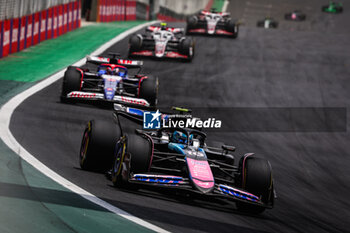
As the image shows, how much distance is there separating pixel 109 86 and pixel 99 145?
6.62 meters

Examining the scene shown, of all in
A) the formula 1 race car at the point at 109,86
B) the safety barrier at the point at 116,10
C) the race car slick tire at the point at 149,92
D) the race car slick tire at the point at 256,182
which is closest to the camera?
the race car slick tire at the point at 256,182

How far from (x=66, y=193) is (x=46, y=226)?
1.55m

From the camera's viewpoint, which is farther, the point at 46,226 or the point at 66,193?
the point at 66,193

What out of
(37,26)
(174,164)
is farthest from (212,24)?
(174,164)

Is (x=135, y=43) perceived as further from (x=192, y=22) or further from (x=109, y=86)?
(x=109, y=86)

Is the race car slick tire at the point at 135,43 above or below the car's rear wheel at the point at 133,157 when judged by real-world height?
above

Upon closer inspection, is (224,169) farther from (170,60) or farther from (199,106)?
(170,60)

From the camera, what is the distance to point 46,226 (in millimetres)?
6316

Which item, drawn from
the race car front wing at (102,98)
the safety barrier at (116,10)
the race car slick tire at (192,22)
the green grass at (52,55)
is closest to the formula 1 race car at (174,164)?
the race car front wing at (102,98)

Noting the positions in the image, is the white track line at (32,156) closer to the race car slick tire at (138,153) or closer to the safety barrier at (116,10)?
the race car slick tire at (138,153)

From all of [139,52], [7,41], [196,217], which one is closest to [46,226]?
[196,217]

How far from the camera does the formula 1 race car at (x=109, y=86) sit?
15.9 m

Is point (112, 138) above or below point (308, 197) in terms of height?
above

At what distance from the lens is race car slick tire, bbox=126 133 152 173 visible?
8.97 m
